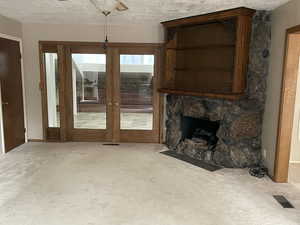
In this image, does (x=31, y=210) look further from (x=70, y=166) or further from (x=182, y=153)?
(x=182, y=153)

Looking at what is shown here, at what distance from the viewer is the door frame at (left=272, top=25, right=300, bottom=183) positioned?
3.29 metres

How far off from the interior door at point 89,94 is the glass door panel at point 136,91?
0.29 meters

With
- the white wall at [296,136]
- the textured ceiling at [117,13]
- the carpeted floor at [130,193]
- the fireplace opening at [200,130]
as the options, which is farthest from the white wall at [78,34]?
the white wall at [296,136]

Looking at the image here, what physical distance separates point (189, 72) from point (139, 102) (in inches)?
49.1

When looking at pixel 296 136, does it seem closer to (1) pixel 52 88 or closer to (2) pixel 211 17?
(2) pixel 211 17

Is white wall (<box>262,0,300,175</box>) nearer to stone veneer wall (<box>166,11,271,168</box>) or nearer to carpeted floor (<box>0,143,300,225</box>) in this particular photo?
stone veneer wall (<box>166,11,271,168</box>)

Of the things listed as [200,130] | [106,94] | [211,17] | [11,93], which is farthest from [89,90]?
[211,17]

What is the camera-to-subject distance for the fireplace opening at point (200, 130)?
4.72 metres

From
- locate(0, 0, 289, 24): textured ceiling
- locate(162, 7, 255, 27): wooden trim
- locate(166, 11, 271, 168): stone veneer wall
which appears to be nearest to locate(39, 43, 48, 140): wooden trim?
locate(0, 0, 289, 24): textured ceiling

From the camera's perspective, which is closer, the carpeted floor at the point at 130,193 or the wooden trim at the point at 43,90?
the carpeted floor at the point at 130,193

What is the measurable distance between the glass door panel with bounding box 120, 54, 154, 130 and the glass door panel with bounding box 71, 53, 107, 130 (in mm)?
402

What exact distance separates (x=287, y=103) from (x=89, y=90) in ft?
12.0

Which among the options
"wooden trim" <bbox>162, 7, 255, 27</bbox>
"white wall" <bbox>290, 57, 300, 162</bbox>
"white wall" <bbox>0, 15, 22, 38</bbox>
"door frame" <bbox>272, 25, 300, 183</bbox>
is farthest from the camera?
"white wall" <bbox>0, 15, 22, 38</bbox>

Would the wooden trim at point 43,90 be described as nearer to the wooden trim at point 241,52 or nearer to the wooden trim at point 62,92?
the wooden trim at point 62,92
